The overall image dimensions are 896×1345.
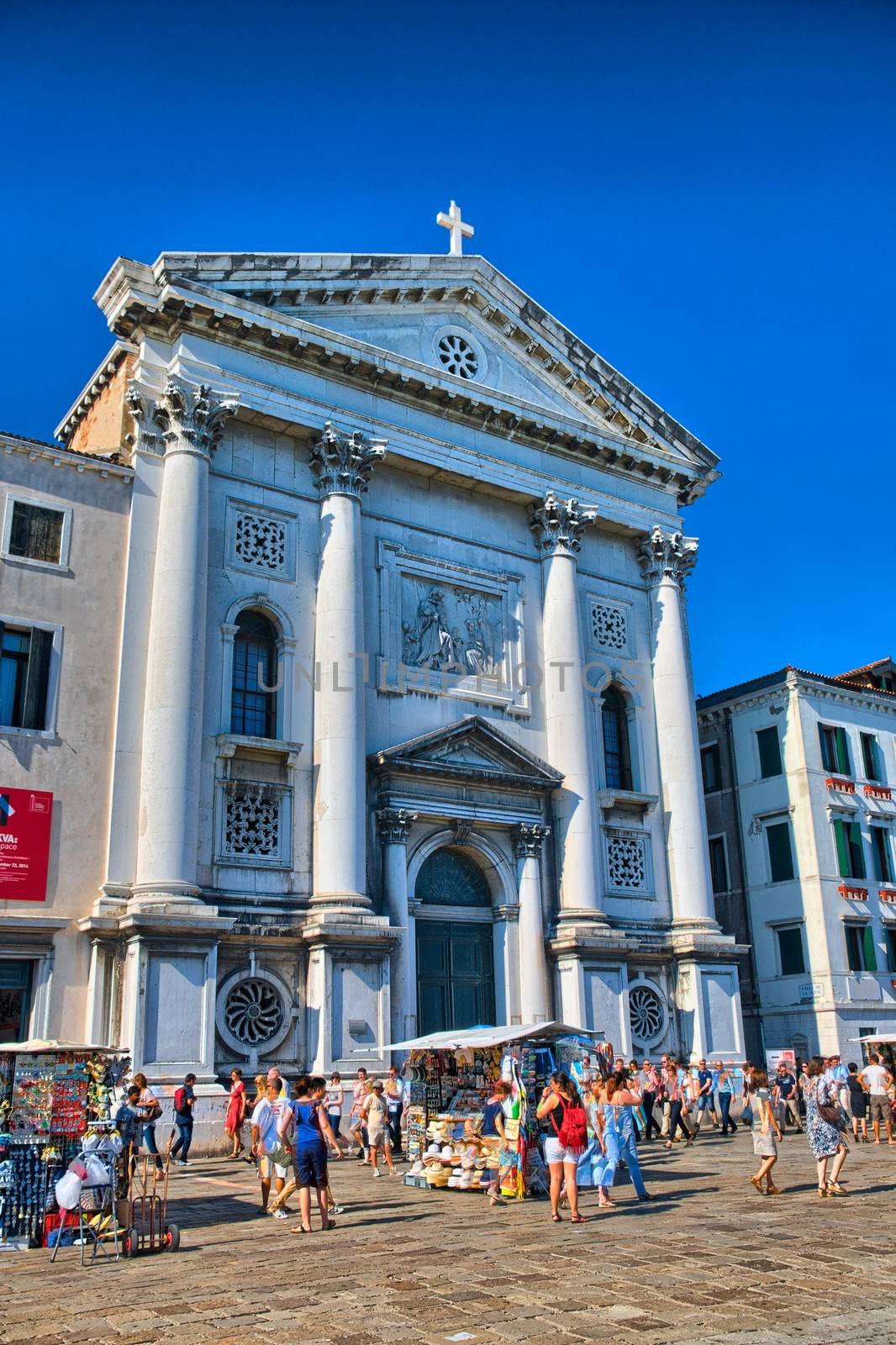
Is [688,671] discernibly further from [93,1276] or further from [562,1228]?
[93,1276]

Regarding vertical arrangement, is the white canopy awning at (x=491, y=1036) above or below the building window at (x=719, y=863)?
below

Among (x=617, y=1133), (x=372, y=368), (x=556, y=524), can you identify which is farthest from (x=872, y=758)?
(x=617, y=1133)

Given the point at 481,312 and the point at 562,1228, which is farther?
the point at 481,312

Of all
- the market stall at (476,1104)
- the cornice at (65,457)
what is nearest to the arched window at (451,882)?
the market stall at (476,1104)

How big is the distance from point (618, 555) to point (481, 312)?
736 cm

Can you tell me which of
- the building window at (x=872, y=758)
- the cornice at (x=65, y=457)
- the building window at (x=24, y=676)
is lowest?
the building window at (x=24, y=676)

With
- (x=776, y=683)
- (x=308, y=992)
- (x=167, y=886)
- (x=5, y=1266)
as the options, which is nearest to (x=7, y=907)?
(x=167, y=886)

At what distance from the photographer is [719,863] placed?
40344 millimetres

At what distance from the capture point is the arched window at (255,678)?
85.0ft

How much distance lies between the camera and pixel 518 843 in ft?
93.4

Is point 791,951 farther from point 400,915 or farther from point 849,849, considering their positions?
point 400,915

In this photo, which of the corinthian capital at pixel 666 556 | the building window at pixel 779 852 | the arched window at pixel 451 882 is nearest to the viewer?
the arched window at pixel 451 882

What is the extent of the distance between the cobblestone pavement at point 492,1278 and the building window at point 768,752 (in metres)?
24.1

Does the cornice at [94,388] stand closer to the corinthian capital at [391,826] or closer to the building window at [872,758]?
the corinthian capital at [391,826]
